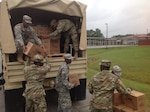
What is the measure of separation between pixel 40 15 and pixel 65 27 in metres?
1.17

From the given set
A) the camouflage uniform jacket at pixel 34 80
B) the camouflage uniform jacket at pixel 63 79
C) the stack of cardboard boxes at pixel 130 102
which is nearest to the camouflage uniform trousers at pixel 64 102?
the camouflage uniform jacket at pixel 63 79

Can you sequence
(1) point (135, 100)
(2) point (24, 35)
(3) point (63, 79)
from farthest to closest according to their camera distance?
1. (2) point (24, 35)
2. (3) point (63, 79)
3. (1) point (135, 100)

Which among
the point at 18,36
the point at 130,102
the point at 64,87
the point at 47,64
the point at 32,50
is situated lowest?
the point at 130,102

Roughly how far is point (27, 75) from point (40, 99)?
55 cm

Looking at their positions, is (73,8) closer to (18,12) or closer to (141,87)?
(18,12)

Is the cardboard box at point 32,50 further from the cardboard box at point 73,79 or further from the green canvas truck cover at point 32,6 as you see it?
the cardboard box at point 73,79

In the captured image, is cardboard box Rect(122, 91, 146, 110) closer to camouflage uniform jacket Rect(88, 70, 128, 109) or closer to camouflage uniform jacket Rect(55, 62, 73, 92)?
camouflage uniform jacket Rect(88, 70, 128, 109)

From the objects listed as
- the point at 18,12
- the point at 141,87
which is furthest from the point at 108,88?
the point at 141,87

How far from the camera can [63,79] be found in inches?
192

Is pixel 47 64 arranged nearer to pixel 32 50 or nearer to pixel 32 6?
pixel 32 50

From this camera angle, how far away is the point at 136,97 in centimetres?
419

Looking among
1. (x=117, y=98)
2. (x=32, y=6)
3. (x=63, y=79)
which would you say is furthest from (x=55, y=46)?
(x=117, y=98)

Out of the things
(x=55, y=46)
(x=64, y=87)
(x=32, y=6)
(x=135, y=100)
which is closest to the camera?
(x=135, y=100)

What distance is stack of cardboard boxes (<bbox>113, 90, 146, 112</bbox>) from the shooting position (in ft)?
13.9
